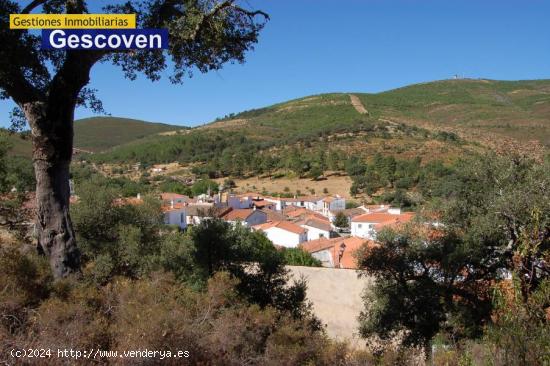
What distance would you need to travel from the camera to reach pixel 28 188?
1717 cm

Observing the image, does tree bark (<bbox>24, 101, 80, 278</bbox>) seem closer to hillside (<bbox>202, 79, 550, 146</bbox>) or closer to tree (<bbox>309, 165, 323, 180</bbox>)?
tree (<bbox>309, 165, 323, 180</bbox>)

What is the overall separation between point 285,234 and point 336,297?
21630mm

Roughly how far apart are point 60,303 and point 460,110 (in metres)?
120

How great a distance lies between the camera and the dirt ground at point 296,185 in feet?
240

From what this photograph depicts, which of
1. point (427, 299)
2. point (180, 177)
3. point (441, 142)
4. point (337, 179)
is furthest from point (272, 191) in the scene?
point (427, 299)

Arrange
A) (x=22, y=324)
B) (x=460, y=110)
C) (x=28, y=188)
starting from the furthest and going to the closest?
(x=460, y=110), (x=28, y=188), (x=22, y=324)

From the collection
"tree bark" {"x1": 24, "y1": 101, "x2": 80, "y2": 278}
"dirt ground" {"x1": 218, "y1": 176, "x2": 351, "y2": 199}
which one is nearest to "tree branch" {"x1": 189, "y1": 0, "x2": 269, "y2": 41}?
"tree bark" {"x1": 24, "y1": 101, "x2": 80, "y2": 278}

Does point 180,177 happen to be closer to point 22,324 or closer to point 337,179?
point 337,179

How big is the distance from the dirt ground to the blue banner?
212 ft

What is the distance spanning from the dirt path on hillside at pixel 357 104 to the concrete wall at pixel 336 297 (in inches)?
4174

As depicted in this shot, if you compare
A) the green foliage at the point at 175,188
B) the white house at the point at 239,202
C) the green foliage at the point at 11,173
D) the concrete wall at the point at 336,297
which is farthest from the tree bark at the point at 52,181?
the green foliage at the point at 175,188

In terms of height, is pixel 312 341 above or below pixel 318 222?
above

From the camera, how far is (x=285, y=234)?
1641 inches

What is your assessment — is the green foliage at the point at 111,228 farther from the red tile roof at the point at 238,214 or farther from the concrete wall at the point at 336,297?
the red tile roof at the point at 238,214
